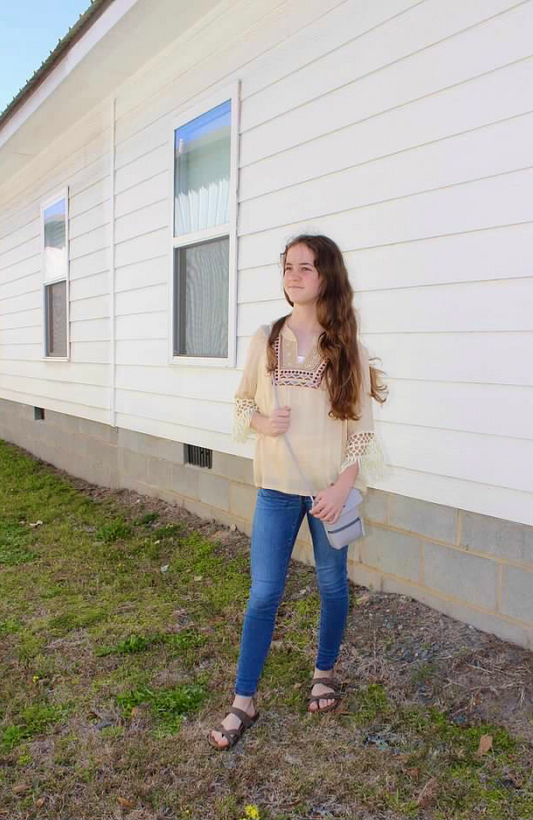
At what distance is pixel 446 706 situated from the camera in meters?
2.77

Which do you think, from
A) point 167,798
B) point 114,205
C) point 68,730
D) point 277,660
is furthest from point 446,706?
point 114,205

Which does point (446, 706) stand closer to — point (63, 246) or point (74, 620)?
point (74, 620)

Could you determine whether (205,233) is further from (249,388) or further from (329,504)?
(329,504)

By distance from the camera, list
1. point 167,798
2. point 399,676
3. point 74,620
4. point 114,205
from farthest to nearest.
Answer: point 114,205 → point 74,620 → point 399,676 → point 167,798

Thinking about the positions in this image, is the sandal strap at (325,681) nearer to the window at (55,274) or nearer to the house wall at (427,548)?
the house wall at (427,548)

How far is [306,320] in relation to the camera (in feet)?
8.31

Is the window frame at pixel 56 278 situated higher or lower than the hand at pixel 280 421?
higher

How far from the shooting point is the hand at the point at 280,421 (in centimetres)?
242

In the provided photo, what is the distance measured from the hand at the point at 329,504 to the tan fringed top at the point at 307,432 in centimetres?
7

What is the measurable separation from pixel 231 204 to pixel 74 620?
116 inches

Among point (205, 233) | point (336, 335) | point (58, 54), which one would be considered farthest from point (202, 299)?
point (336, 335)

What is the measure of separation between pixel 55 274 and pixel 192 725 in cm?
672

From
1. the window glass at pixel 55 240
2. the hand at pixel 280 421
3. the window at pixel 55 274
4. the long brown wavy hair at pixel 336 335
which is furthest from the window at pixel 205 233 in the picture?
the window glass at pixel 55 240

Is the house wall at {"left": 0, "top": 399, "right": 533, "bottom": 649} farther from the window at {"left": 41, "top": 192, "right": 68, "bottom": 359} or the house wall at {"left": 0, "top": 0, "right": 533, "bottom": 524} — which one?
the window at {"left": 41, "top": 192, "right": 68, "bottom": 359}
